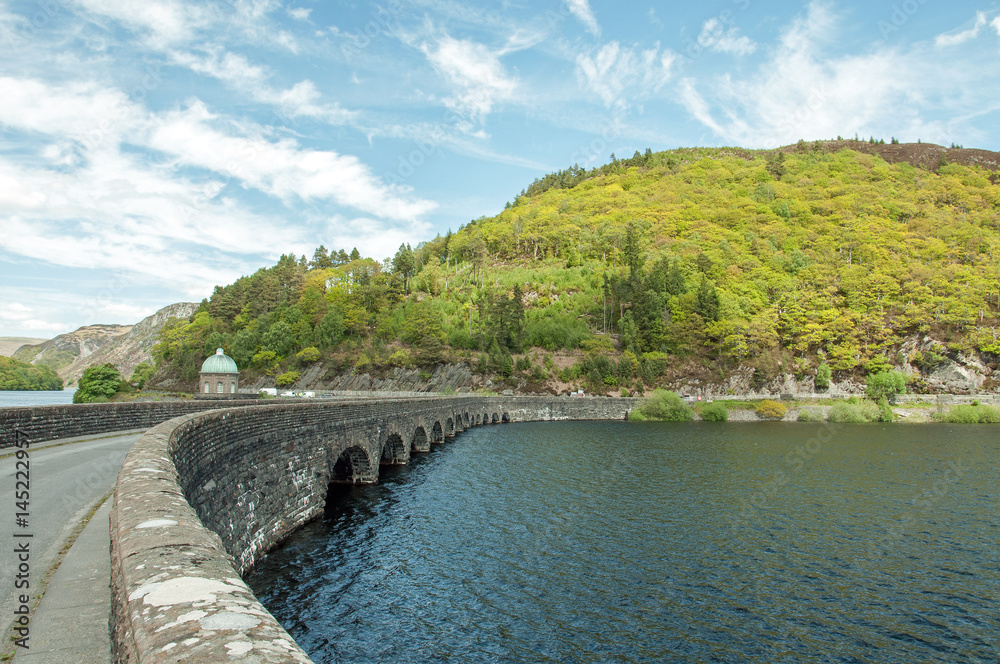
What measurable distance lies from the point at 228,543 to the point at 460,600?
6233 mm

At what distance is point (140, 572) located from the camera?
3.84 meters

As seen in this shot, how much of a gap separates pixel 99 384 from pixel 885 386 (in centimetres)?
10762

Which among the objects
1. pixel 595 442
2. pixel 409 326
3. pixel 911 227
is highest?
pixel 911 227

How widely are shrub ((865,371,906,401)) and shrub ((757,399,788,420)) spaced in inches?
611

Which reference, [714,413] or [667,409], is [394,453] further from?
[714,413]

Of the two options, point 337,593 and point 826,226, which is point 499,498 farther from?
point 826,226

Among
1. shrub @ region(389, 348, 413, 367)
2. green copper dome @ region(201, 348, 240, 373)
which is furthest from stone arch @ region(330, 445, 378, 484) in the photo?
shrub @ region(389, 348, 413, 367)

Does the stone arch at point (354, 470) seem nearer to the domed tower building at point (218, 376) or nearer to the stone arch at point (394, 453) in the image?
the stone arch at point (394, 453)

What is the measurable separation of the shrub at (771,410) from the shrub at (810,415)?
2087mm

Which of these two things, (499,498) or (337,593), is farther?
(499,498)

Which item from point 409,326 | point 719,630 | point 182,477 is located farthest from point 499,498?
point 409,326

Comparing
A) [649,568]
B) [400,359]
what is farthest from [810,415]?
[649,568]

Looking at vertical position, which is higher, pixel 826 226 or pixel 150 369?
pixel 826 226

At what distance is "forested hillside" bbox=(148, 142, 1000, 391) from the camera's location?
89375mm
